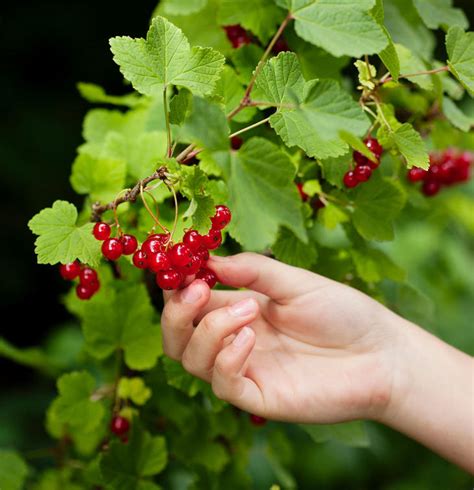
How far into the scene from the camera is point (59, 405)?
105 centimetres

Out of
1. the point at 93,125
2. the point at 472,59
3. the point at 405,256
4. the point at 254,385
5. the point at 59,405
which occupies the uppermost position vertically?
the point at 472,59

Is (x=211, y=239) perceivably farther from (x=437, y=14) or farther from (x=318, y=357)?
(x=437, y=14)

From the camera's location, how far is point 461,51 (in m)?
0.86

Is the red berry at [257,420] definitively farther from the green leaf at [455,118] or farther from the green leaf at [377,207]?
the green leaf at [455,118]

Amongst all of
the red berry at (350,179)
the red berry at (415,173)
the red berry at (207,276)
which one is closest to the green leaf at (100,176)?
the red berry at (207,276)

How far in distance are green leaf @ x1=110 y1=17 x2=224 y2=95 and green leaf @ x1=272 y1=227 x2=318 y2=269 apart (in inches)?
11.1

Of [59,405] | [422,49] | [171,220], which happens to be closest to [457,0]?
[422,49]

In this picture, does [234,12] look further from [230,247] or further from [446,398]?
[446,398]

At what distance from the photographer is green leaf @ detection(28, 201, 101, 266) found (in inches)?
31.0

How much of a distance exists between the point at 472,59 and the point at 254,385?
0.56 meters

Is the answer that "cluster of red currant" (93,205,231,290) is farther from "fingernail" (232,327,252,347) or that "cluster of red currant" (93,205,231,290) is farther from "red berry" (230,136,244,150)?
"red berry" (230,136,244,150)

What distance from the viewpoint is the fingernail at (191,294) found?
0.82m

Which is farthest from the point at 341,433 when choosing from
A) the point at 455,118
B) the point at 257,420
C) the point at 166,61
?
the point at 166,61

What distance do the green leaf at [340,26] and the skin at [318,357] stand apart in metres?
0.33
